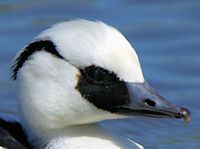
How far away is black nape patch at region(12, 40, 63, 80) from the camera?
953 centimetres

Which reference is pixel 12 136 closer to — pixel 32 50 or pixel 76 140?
pixel 76 140

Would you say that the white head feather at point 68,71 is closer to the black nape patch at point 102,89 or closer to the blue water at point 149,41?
the black nape patch at point 102,89

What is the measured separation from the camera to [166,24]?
548 inches

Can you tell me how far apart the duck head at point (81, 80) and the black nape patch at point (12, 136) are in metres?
0.19

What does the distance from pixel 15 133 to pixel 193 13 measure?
192 inches

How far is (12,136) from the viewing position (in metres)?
9.91

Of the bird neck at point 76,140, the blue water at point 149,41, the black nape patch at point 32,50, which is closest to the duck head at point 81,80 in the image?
the black nape patch at point 32,50

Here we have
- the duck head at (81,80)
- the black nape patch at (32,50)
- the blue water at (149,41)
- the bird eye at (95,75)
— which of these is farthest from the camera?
the blue water at (149,41)

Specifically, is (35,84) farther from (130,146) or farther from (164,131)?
(164,131)

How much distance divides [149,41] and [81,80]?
396 cm

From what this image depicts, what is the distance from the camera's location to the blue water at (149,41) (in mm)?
12109

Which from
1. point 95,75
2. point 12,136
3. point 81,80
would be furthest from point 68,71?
point 12,136

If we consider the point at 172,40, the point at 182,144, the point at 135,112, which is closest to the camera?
the point at 135,112

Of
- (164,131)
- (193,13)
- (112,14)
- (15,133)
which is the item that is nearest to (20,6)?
(112,14)
